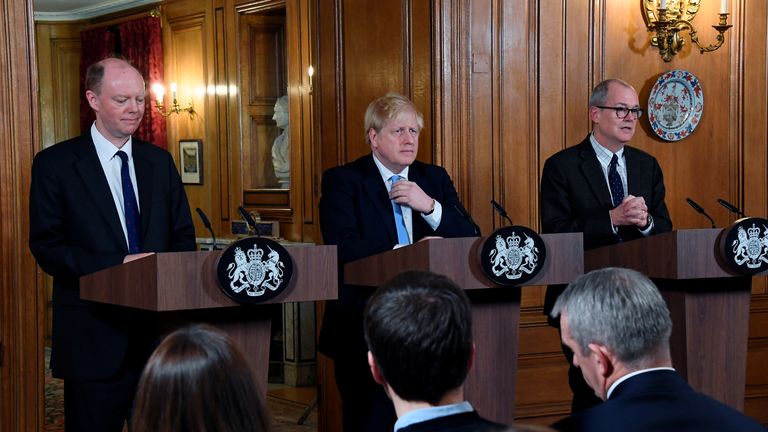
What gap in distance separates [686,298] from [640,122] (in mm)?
2201

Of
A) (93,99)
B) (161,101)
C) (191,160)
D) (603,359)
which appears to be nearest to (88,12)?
(161,101)

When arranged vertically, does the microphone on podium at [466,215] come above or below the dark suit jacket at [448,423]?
above

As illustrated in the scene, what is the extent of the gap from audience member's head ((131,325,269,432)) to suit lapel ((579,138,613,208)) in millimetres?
2697

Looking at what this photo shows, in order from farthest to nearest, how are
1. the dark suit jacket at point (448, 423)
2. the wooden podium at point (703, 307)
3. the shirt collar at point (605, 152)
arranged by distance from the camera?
the shirt collar at point (605, 152) < the wooden podium at point (703, 307) < the dark suit jacket at point (448, 423)

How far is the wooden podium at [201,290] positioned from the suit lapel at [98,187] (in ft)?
1.00

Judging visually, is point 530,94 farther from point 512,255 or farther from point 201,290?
point 201,290

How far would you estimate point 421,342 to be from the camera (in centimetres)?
174

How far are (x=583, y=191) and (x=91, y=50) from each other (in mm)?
7800

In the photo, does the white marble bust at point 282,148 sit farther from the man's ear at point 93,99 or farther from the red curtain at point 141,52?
the man's ear at point 93,99

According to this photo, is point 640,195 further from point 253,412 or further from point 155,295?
point 253,412

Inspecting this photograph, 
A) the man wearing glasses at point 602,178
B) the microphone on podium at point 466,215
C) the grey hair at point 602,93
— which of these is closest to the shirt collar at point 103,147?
the microphone on podium at point 466,215

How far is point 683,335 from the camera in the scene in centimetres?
347

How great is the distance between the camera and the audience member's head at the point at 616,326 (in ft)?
6.73

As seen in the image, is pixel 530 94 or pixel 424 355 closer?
pixel 424 355
